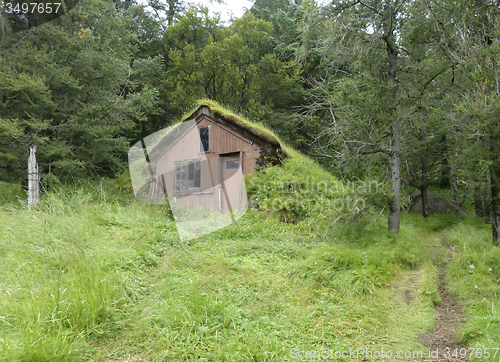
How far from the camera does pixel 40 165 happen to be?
32.1ft

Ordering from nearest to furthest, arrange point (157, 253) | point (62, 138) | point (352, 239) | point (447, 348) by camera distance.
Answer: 1. point (447, 348)
2. point (157, 253)
3. point (352, 239)
4. point (62, 138)

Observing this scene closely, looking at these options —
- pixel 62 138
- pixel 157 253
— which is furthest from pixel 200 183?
pixel 157 253

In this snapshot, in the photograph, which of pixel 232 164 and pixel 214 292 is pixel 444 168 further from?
pixel 214 292

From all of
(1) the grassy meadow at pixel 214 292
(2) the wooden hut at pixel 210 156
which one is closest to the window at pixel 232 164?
(2) the wooden hut at pixel 210 156

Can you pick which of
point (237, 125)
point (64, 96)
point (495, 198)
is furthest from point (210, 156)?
point (495, 198)

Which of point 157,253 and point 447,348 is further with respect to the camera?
point 157,253

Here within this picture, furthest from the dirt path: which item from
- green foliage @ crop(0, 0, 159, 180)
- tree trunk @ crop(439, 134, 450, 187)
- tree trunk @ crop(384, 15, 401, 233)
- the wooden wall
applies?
green foliage @ crop(0, 0, 159, 180)

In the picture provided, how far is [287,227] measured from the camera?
878cm

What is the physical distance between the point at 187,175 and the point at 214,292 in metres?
8.47

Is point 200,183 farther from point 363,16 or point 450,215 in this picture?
point 450,215

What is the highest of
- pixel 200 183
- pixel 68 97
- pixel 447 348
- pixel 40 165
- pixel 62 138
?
pixel 68 97

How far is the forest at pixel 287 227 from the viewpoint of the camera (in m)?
3.54

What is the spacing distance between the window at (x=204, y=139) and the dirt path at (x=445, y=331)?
9023 millimetres

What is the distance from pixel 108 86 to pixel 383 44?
32.8 ft
